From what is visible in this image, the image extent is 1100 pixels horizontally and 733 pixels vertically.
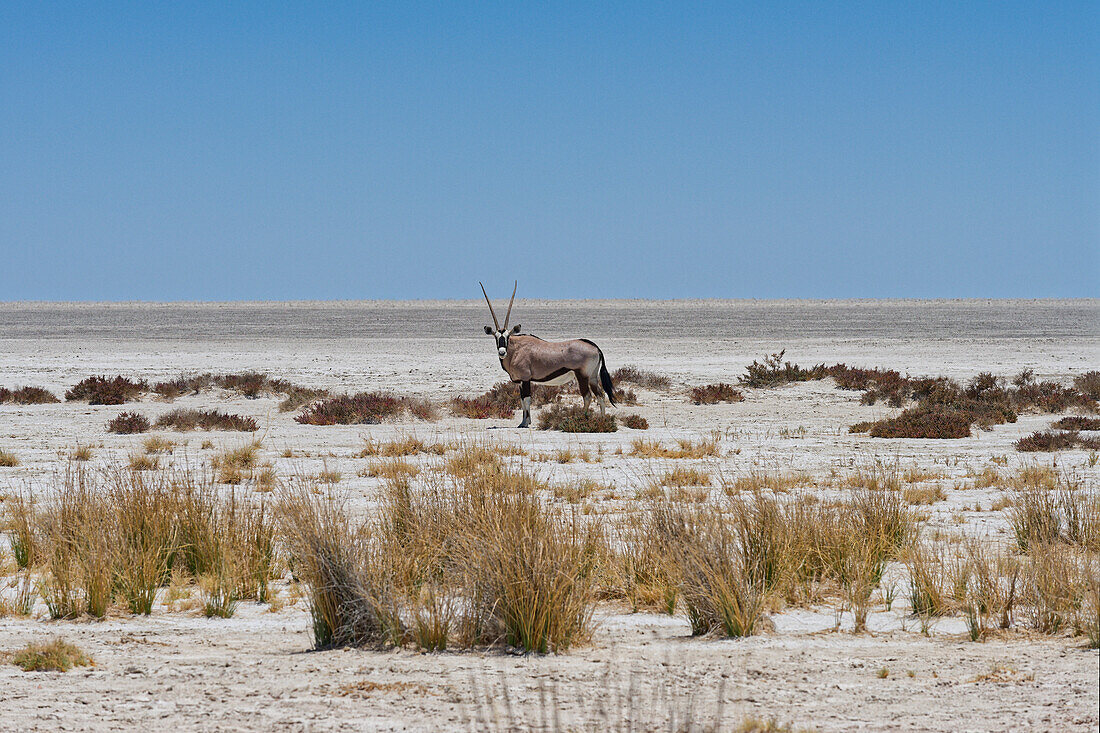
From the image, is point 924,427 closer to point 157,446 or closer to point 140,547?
point 157,446

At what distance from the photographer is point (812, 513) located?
7871 mm

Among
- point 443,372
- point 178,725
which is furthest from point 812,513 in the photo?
point 443,372

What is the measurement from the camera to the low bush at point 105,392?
77.0 ft

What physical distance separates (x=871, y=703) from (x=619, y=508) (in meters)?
5.03

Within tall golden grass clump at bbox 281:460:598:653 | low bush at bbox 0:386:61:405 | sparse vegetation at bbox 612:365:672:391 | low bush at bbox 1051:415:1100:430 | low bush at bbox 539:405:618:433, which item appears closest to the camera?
tall golden grass clump at bbox 281:460:598:653

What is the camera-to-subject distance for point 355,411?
65.8 feet

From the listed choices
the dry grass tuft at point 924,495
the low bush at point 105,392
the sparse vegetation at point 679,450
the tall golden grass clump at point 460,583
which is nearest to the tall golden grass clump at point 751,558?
the tall golden grass clump at point 460,583

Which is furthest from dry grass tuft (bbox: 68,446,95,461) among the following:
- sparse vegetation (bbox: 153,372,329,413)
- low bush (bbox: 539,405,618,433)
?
sparse vegetation (bbox: 153,372,329,413)

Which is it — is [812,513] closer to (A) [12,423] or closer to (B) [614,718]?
(B) [614,718]

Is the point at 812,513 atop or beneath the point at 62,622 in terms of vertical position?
atop

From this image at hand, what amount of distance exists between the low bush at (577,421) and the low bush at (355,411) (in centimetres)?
293

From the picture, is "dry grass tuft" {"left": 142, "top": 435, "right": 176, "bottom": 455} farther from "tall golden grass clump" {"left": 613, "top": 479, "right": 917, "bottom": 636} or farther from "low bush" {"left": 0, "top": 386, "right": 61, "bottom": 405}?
"low bush" {"left": 0, "top": 386, "right": 61, "bottom": 405}

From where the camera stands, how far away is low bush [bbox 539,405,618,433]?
18062 millimetres

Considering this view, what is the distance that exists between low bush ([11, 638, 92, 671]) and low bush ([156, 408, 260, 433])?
12948mm
